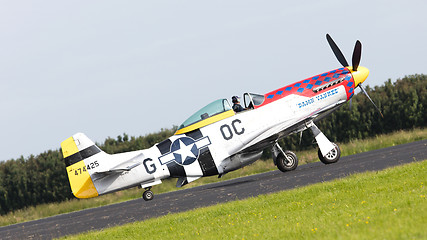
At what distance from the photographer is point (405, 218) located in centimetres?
870

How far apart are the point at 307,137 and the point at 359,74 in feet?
54.6

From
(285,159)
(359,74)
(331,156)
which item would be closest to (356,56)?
(359,74)

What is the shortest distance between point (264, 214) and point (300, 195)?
6.58ft

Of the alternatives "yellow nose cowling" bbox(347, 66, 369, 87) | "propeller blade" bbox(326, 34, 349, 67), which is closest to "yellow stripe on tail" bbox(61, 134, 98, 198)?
"yellow nose cowling" bbox(347, 66, 369, 87)

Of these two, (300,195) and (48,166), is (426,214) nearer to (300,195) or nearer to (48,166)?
(300,195)

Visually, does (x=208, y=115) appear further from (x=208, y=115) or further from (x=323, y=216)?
(x=323, y=216)

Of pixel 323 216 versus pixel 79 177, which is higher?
pixel 79 177

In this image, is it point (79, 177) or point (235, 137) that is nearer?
point (79, 177)

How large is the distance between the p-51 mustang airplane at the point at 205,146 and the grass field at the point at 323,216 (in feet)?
14.0

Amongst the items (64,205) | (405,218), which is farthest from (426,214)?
(64,205)

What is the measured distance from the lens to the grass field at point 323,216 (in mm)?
8586

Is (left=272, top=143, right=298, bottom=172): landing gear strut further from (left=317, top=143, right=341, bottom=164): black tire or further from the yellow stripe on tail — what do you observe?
the yellow stripe on tail

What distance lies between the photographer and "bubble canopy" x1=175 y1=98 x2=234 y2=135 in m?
19.5

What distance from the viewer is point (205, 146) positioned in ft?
63.4
